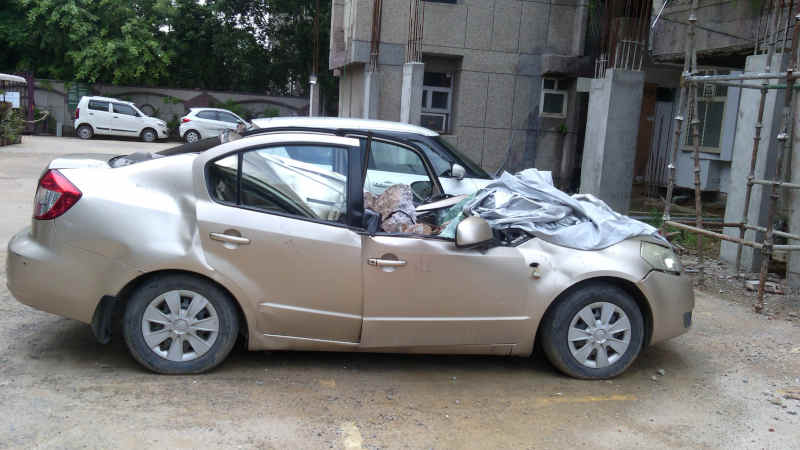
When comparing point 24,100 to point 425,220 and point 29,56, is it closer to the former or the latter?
point 29,56

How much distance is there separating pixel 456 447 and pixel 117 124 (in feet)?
92.9

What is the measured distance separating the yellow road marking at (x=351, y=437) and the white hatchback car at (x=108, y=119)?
91.4 feet

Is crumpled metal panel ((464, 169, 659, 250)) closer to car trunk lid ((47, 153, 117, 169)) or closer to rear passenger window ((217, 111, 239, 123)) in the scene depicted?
car trunk lid ((47, 153, 117, 169))

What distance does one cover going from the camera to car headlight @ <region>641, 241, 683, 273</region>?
4.94 m

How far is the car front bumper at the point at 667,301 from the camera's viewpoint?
192 inches

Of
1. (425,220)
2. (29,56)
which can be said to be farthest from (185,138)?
(425,220)

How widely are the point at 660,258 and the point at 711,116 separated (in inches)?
A: 496

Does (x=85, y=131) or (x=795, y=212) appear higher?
(x=795, y=212)

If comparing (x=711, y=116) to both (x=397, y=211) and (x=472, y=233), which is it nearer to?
(x=397, y=211)

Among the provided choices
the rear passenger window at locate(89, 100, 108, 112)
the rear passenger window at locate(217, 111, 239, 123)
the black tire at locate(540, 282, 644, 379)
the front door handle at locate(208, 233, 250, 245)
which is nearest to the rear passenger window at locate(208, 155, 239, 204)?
the front door handle at locate(208, 233, 250, 245)

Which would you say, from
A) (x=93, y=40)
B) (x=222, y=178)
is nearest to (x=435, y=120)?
(x=222, y=178)

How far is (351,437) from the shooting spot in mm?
3859

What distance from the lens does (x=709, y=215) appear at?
13477 millimetres

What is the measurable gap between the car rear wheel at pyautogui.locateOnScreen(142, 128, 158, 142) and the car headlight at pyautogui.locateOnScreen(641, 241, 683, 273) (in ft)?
90.9
